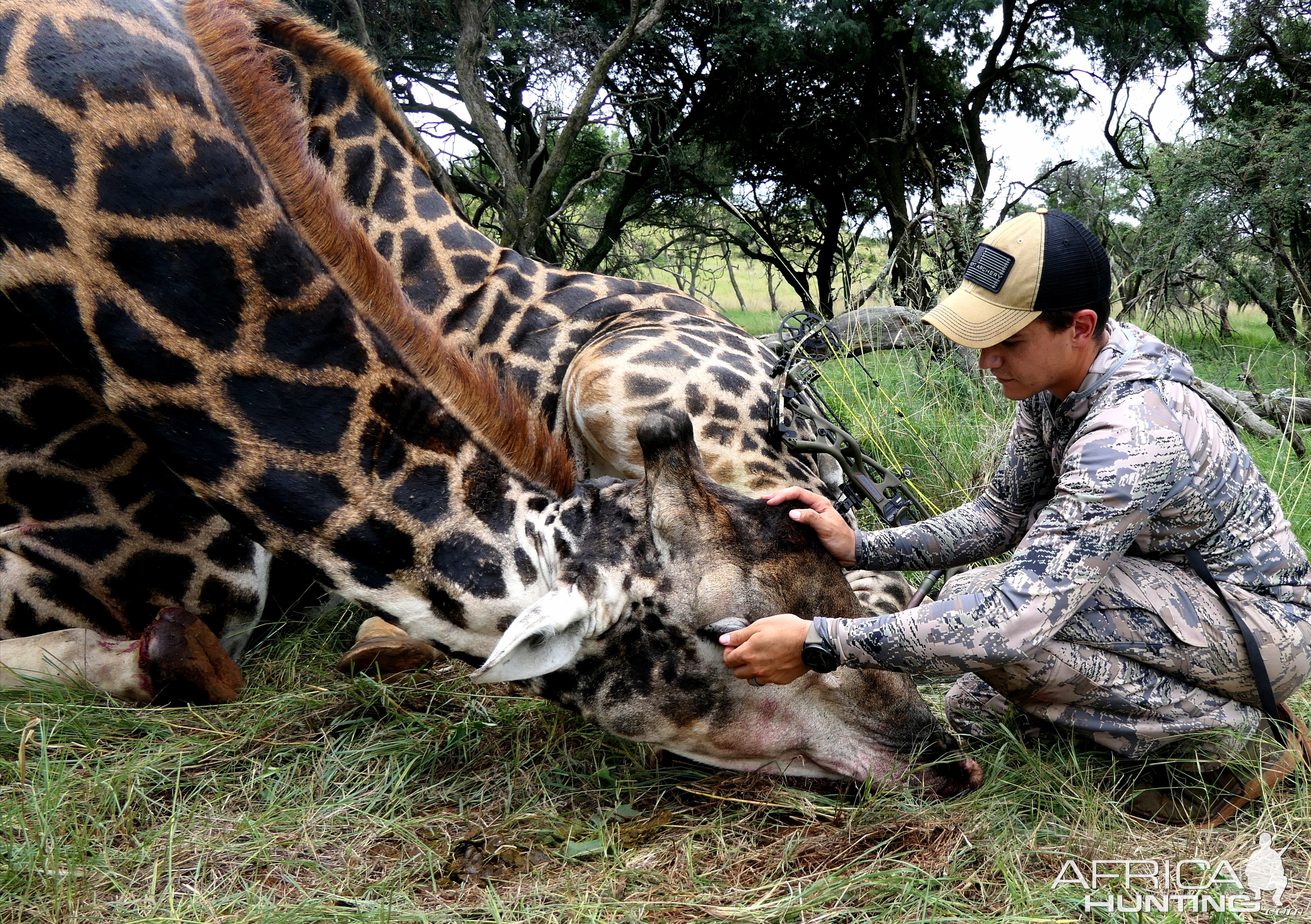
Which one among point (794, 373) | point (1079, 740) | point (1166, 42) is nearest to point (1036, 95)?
point (1166, 42)

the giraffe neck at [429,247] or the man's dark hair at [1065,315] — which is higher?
the man's dark hair at [1065,315]

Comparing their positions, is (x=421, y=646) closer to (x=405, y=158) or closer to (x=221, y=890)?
(x=221, y=890)

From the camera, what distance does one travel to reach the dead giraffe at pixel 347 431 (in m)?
2.67

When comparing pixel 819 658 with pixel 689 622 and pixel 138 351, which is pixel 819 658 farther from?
pixel 138 351

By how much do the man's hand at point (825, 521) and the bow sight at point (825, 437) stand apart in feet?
1.87

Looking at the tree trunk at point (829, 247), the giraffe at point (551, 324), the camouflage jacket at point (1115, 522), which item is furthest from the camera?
the tree trunk at point (829, 247)

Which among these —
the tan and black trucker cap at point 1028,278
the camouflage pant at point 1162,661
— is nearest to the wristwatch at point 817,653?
the camouflage pant at point 1162,661

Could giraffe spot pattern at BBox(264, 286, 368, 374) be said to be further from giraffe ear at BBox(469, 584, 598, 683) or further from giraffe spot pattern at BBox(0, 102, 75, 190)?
giraffe ear at BBox(469, 584, 598, 683)

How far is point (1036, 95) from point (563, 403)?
15.4 meters

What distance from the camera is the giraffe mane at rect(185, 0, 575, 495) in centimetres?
283

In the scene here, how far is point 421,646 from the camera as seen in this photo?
147 inches

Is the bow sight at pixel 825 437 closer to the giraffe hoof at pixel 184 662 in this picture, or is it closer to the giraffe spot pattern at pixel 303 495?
the giraffe spot pattern at pixel 303 495

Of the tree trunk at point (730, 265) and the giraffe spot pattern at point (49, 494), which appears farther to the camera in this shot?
the tree trunk at point (730, 265)

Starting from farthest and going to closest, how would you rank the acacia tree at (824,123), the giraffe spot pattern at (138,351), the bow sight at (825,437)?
the acacia tree at (824,123) < the bow sight at (825,437) < the giraffe spot pattern at (138,351)
